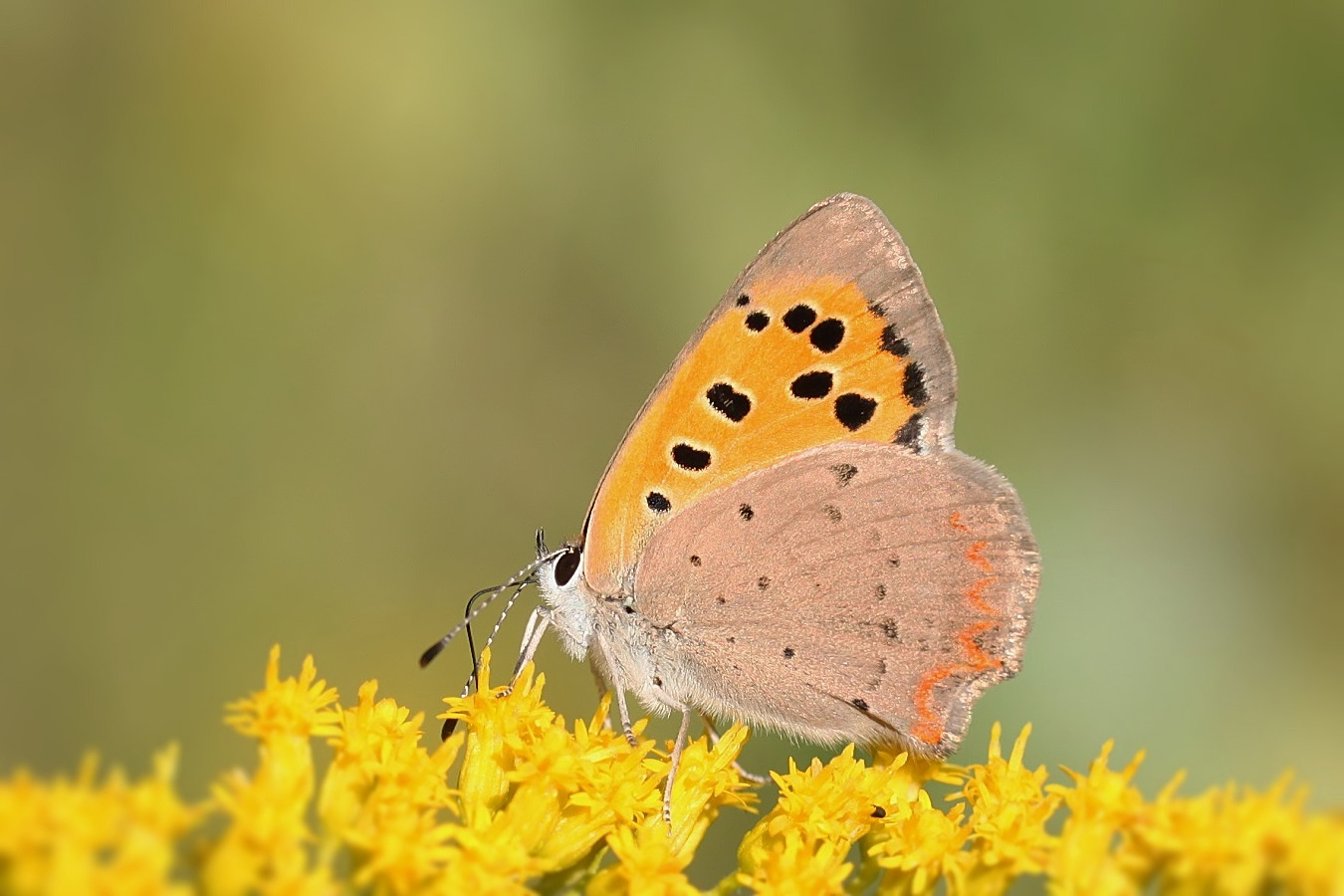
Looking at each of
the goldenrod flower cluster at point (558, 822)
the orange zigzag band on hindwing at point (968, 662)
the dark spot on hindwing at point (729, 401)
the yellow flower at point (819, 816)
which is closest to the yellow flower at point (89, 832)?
the goldenrod flower cluster at point (558, 822)

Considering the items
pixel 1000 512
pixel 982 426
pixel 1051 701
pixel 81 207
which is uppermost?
pixel 81 207

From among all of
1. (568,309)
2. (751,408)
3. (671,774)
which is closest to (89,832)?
(671,774)

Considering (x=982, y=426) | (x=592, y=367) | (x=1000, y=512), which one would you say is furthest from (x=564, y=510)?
(x=1000, y=512)

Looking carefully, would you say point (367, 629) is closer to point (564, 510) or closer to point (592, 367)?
point (564, 510)

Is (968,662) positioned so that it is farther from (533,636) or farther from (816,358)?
(533,636)

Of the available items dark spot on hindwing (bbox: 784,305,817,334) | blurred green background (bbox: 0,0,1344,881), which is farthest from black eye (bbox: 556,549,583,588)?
blurred green background (bbox: 0,0,1344,881)

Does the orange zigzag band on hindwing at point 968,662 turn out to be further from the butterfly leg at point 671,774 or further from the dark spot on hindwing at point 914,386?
the butterfly leg at point 671,774

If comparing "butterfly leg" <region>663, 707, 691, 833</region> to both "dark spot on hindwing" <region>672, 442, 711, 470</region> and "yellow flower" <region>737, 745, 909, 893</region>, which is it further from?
"dark spot on hindwing" <region>672, 442, 711, 470</region>
